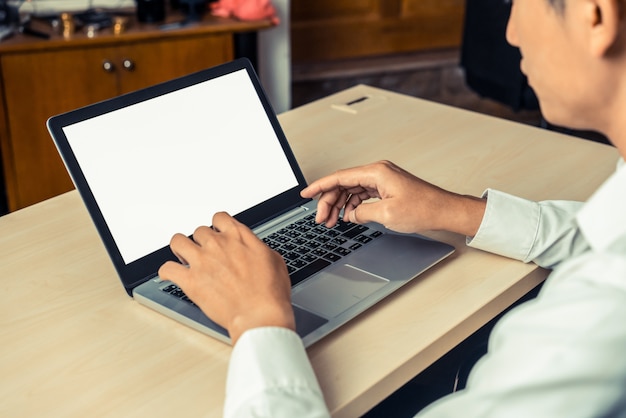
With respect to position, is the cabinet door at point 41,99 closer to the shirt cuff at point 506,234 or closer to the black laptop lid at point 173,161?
the black laptop lid at point 173,161

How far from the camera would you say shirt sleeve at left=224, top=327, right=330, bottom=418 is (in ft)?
2.47

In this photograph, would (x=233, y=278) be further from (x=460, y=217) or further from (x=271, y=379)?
(x=460, y=217)

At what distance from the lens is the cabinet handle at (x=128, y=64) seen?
2693mm

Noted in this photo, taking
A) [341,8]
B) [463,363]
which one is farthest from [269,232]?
[341,8]

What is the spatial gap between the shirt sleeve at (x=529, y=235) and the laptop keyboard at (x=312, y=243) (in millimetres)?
156

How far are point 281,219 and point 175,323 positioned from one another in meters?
0.28

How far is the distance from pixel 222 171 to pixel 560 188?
565 mm

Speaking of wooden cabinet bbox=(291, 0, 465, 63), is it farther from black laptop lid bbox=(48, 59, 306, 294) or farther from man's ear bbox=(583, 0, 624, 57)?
man's ear bbox=(583, 0, 624, 57)

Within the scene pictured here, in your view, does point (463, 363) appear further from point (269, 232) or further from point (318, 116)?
point (318, 116)

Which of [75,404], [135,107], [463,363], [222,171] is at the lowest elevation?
[463,363]

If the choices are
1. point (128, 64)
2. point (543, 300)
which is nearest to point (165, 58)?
point (128, 64)

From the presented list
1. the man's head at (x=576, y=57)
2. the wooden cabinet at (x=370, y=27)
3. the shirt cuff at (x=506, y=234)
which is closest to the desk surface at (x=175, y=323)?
the shirt cuff at (x=506, y=234)

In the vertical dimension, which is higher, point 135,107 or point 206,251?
point 135,107

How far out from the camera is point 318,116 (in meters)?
1.62
